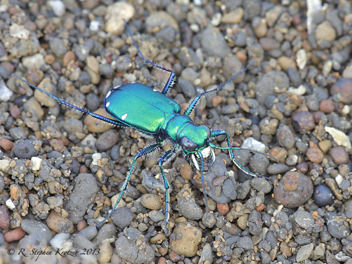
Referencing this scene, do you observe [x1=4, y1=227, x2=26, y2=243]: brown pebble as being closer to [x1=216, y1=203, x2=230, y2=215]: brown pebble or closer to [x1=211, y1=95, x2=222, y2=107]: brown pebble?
[x1=216, y1=203, x2=230, y2=215]: brown pebble

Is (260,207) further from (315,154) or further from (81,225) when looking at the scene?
(81,225)

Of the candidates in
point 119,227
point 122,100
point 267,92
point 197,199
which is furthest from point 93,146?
point 267,92

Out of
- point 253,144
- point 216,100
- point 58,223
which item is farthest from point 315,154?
point 58,223

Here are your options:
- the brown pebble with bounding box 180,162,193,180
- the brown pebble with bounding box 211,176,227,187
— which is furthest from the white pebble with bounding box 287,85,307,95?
the brown pebble with bounding box 180,162,193,180

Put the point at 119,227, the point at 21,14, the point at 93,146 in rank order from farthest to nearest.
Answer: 1. the point at 21,14
2. the point at 93,146
3. the point at 119,227

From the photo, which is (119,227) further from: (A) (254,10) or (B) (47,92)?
(A) (254,10)
